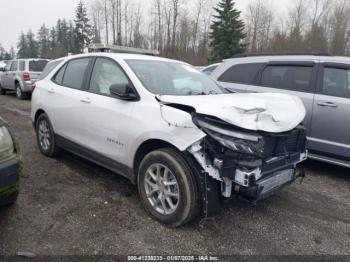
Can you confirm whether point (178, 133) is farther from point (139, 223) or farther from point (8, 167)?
point (8, 167)

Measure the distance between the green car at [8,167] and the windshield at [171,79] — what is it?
149cm

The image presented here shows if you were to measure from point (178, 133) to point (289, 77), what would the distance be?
10.6ft

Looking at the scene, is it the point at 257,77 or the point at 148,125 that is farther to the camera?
the point at 257,77

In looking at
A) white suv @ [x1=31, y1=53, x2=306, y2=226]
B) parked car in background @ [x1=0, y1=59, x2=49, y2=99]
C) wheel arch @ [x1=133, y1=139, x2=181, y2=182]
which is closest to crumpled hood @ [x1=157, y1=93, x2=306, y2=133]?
white suv @ [x1=31, y1=53, x2=306, y2=226]

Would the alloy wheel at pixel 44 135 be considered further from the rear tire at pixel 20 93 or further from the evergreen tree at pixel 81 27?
the evergreen tree at pixel 81 27

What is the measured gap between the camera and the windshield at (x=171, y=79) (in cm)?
372

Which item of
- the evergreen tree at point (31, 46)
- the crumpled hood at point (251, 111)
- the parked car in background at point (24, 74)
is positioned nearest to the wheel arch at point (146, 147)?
the crumpled hood at point (251, 111)

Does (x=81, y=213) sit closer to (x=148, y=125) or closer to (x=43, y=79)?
(x=148, y=125)

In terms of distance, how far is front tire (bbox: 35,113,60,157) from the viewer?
5.02 metres

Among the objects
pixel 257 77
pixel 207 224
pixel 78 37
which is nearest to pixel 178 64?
pixel 257 77

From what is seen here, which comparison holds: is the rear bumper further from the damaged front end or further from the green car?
the damaged front end

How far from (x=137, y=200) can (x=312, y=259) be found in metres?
1.98

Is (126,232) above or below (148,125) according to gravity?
Answer: below

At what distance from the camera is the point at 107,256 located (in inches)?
110
